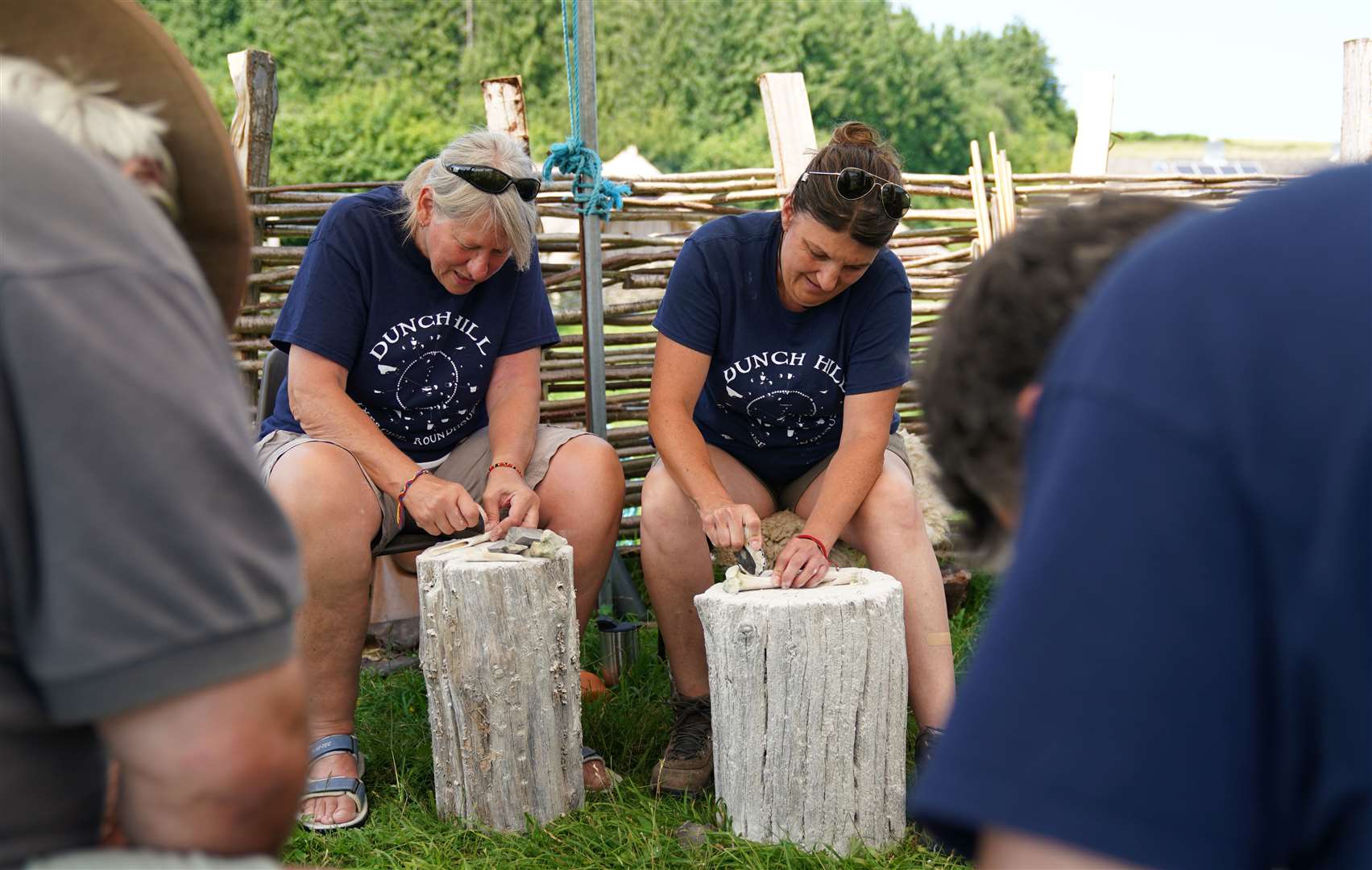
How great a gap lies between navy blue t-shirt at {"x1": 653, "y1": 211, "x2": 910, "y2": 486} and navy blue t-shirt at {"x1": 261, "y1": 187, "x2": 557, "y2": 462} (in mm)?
465

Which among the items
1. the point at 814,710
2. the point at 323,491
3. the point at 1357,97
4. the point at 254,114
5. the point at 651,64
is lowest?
the point at 814,710

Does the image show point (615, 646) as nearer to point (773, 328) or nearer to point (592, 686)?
point (592, 686)

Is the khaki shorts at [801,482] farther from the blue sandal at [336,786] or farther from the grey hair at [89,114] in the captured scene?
the grey hair at [89,114]

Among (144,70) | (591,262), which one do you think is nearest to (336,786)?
(591,262)

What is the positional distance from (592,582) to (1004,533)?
237 cm

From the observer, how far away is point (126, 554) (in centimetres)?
88

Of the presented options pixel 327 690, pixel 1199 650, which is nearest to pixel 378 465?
pixel 327 690

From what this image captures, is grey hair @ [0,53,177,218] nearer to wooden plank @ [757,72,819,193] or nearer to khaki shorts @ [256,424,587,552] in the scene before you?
khaki shorts @ [256,424,587,552]

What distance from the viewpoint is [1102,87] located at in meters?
6.39

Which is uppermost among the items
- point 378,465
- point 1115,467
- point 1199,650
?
point 1115,467

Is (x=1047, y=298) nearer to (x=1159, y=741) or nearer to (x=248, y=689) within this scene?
(x=1159, y=741)

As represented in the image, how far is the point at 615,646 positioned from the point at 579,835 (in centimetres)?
104

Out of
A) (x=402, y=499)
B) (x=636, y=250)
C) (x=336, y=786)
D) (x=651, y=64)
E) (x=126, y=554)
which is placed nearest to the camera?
(x=126, y=554)

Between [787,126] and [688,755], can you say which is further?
[787,126]
